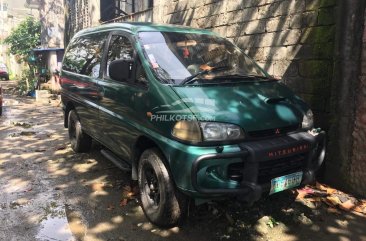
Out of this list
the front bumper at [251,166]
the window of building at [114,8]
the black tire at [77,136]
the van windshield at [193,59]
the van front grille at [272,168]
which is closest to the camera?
the front bumper at [251,166]

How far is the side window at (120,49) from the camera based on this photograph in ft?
13.5

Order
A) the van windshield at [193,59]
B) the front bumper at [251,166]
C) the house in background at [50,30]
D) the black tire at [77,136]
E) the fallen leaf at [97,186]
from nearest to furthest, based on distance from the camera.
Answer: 1. the front bumper at [251,166]
2. the van windshield at [193,59]
3. the fallen leaf at [97,186]
4. the black tire at [77,136]
5. the house in background at [50,30]

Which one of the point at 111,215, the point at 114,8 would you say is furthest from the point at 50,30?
the point at 111,215

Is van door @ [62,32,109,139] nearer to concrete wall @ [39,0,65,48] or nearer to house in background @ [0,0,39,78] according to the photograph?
concrete wall @ [39,0,65,48]

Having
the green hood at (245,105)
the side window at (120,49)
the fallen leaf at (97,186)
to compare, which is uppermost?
the side window at (120,49)

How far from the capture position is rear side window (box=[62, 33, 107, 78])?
16.0ft

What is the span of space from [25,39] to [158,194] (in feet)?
66.3

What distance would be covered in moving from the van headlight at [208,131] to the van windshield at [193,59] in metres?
0.58

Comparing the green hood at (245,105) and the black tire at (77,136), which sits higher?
the green hood at (245,105)

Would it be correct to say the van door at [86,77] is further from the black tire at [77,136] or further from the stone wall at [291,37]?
the stone wall at [291,37]

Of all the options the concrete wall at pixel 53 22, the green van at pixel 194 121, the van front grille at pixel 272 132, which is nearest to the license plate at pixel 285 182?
the green van at pixel 194 121

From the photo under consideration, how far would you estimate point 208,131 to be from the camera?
10.0 ft

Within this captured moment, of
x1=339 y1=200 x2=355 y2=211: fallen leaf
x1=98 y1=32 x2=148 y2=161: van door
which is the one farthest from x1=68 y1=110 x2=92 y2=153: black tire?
x1=339 y1=200 x2=355 y2=211: fallen leaf

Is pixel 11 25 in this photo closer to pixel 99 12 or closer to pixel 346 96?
pixel 99 12
